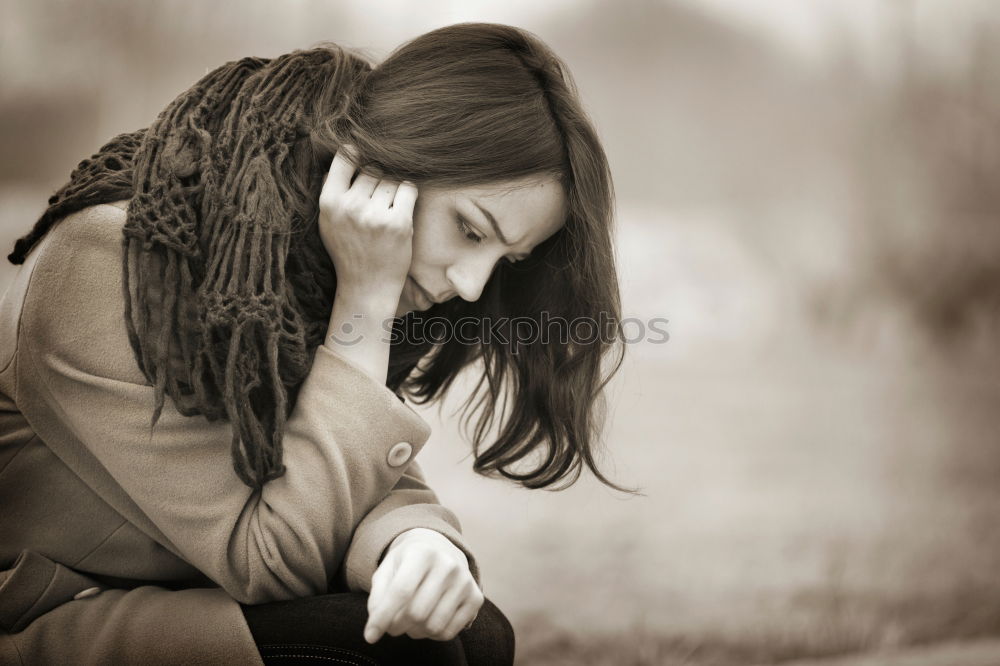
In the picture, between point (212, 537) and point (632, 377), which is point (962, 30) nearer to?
point (632, 377)

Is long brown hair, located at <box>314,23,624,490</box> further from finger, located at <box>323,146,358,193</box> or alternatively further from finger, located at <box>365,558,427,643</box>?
finger, located at <box>365,558,427,643</box>

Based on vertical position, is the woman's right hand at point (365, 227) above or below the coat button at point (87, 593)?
above

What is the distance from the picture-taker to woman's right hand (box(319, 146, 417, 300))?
0.82m

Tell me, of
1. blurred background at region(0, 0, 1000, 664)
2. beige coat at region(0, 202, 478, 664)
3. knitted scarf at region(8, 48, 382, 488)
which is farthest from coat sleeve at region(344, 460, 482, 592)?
blurred background at region(0, 0, 1000, 664)

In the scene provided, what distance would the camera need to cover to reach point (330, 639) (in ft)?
2.57

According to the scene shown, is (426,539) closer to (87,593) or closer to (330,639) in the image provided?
(330,639)

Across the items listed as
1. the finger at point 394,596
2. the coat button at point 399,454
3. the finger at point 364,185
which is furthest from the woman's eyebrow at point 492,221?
the finger at point 394,596

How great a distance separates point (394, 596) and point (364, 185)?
0.38 metres

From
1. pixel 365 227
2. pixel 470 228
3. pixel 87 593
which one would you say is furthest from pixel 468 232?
pixel 87 593

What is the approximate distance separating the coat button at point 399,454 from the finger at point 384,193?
23 centimetres

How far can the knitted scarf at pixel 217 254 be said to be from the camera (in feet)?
2.48

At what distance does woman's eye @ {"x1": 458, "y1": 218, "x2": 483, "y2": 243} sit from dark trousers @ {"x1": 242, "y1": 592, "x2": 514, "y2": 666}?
1.20ft

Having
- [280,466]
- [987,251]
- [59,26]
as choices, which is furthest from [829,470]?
[59,26]

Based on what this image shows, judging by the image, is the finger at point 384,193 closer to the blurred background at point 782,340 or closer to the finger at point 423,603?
the finger at point 423,603
